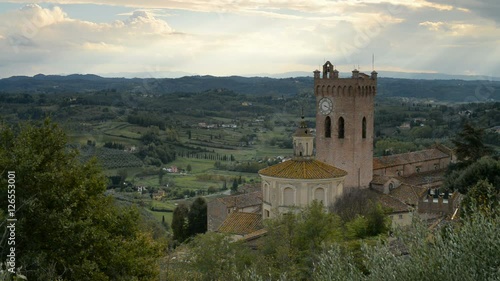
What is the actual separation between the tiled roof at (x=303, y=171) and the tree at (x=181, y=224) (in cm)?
1444

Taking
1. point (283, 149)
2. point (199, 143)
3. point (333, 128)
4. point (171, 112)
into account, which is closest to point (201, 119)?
point (171, 112)

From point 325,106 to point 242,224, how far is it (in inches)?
442

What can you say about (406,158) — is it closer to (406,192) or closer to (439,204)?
(406,192)

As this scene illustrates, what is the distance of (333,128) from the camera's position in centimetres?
3831

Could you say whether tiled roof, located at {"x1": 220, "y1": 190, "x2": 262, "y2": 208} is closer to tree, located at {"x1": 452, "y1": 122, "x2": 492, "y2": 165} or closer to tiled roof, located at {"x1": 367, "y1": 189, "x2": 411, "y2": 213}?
tiled roof, located at {"x1": 367, "y1": 189, "x2": 411, "y2": 213}

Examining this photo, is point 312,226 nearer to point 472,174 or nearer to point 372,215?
point 372,215

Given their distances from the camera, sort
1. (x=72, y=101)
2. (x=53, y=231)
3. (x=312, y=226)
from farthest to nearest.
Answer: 1. (x=72, y=101)
2. (x=312, y=226)
3. (x=53, y=231)

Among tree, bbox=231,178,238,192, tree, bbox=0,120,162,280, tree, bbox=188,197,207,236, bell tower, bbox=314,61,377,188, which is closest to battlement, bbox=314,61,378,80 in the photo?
bell tower, bbox=314,61,377,188

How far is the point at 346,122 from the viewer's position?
3797 centimetres

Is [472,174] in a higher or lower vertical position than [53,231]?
lower

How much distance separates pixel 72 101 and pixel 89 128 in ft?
93.6

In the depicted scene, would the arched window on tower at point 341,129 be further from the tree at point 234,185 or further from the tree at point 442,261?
the tree at point 234,185

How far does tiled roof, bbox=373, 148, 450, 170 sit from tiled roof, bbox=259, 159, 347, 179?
12.8 m


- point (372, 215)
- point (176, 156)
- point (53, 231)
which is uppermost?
point (53, 231)
